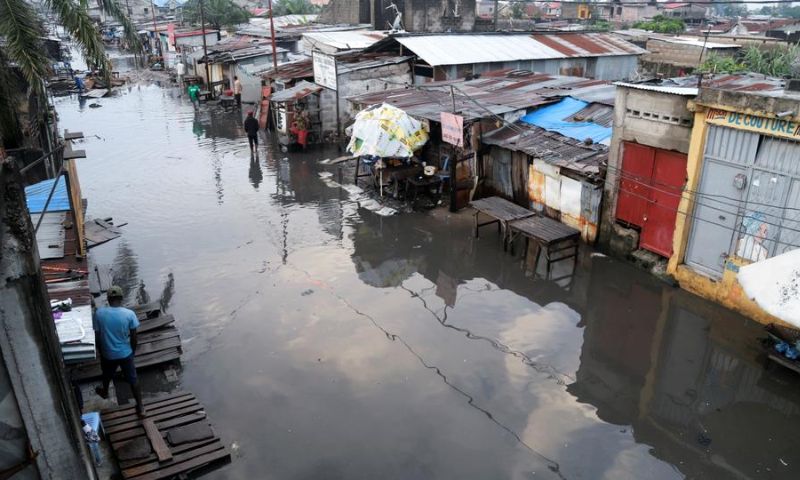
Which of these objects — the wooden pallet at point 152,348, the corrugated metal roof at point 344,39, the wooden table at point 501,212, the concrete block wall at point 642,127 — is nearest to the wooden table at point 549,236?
the wooden table at point 501,212

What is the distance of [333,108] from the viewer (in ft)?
78.0

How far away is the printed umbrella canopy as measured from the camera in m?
15.4

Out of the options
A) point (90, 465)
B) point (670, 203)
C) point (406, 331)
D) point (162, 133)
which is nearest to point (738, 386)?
point (670, 203)

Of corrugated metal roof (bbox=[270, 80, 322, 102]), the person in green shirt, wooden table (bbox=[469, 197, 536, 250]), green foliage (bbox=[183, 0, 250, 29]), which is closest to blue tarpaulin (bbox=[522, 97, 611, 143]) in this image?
wooden table (bbox=[469, 197, 536, 250])

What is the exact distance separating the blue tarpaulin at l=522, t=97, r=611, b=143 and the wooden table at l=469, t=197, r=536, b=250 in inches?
87.9

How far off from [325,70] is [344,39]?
9.58m

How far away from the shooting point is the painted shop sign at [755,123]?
9.23 m

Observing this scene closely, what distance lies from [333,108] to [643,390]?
1804cm

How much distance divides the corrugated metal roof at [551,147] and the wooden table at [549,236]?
1.34 meters

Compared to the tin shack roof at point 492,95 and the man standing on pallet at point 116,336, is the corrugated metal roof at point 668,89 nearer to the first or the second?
the tin shack roof at point 492,95

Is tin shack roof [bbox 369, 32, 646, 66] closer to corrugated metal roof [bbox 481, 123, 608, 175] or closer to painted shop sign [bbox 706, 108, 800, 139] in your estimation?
corrugated metal roof [bbox 481, 123, 608, 175]

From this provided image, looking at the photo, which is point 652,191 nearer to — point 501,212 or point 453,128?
point 501,212

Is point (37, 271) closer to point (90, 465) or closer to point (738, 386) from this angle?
point (90, 465)

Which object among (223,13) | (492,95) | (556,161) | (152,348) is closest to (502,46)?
(492,95)
